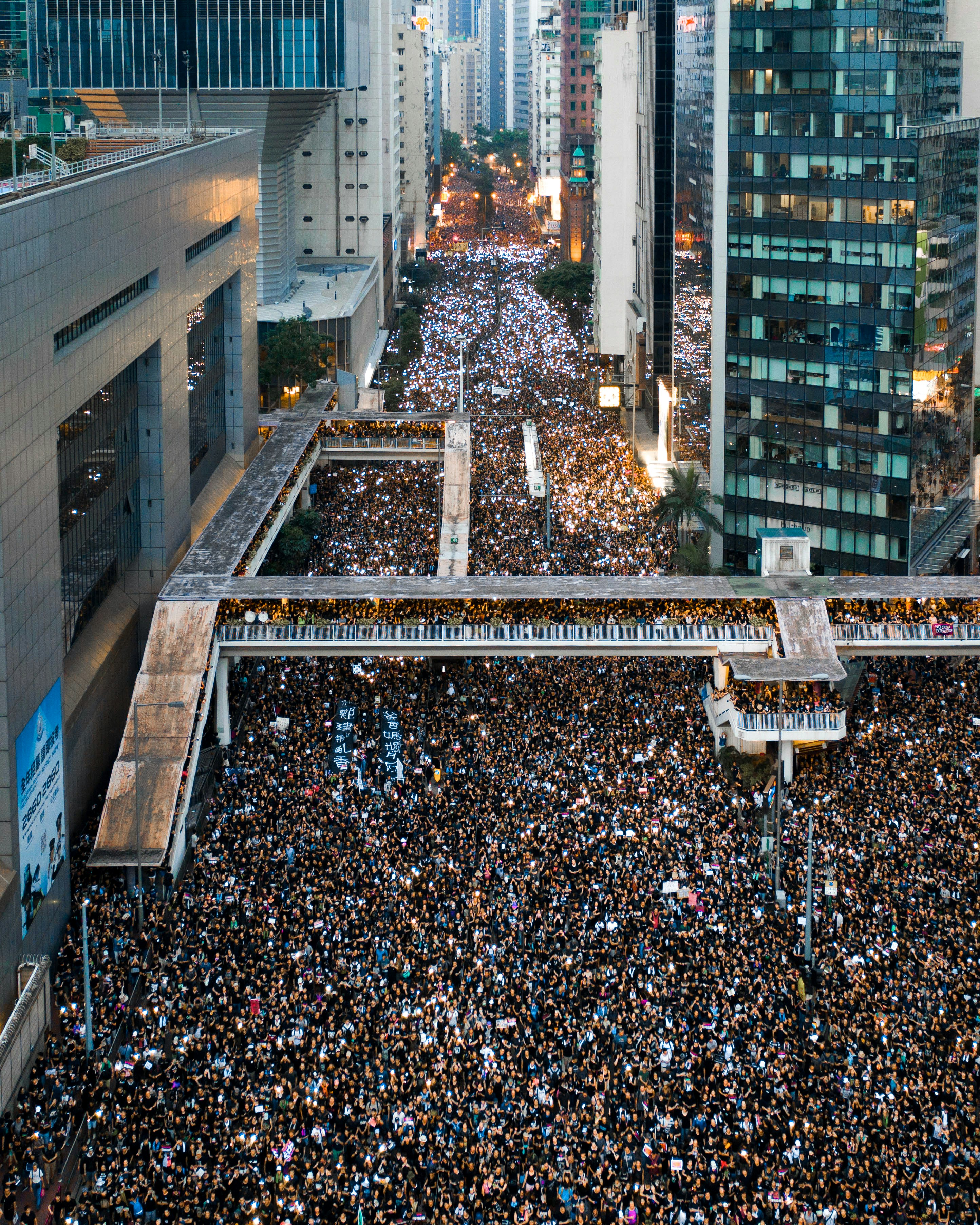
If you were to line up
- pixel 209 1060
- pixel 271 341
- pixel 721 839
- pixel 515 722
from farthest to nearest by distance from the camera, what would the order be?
1. pixel 271 341
2. pixel 515 722
3. pixel 721 839
4. pixel 209 1060

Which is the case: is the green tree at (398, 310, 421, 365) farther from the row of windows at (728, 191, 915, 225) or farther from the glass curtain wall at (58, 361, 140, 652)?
the glass curtain wall at (58, 361, 140, 652)

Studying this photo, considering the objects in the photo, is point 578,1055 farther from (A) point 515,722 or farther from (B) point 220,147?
(B) point 220,147

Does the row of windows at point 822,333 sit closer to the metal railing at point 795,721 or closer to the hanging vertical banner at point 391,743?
the metal railing at point 795,721

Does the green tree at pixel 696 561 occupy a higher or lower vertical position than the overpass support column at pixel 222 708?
higher

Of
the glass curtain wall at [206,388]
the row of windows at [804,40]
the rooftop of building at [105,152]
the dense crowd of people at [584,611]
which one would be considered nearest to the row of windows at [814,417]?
the dense crowd of people at [584,611]

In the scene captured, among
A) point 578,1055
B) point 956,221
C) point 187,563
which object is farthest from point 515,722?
point 956,221

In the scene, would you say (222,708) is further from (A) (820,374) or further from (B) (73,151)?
(A) (820,374)
